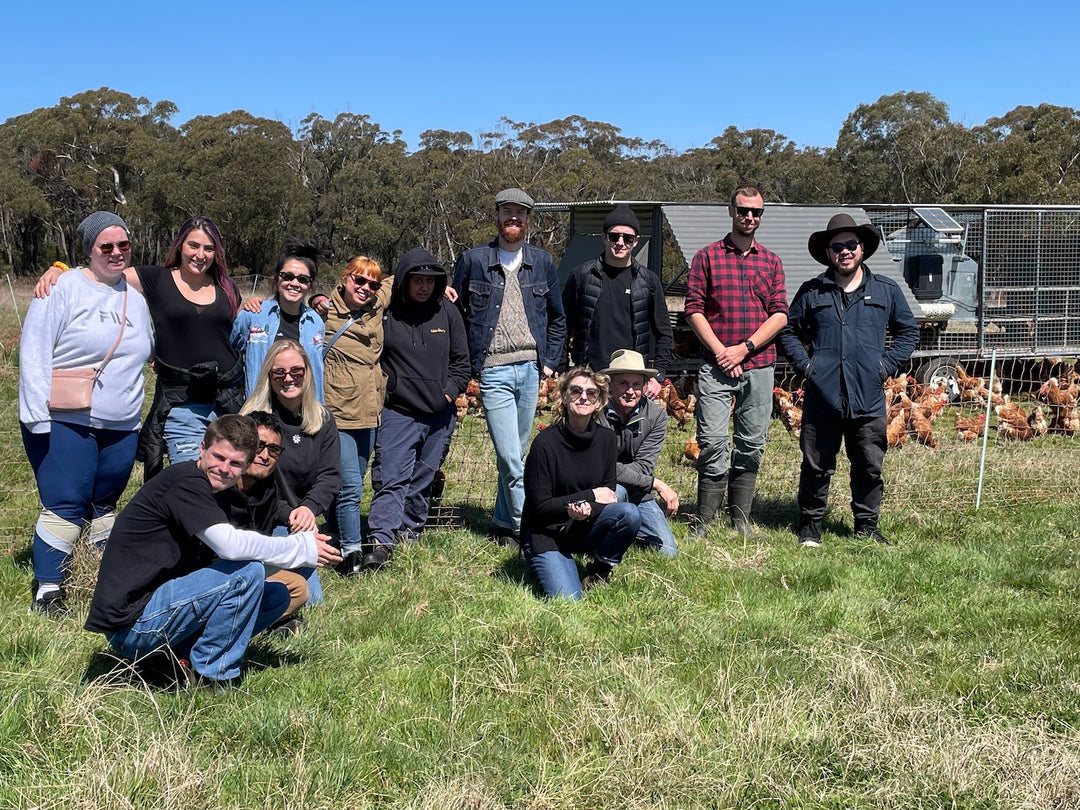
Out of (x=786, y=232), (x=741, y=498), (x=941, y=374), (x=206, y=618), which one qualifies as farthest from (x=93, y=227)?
(x=941, y=374)

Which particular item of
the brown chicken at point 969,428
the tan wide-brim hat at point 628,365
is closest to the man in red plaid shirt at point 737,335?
the tan wide-brim hat at point 628,365

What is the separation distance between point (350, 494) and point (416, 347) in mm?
875

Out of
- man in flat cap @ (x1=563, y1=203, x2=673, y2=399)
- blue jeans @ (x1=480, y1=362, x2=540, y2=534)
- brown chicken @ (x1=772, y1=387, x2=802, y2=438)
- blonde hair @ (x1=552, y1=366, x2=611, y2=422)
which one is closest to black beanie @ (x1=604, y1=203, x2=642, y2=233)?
man in flat cap @ (x1=563, y1=203, x2=673, y2=399)

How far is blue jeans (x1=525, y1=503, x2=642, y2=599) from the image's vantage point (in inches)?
186

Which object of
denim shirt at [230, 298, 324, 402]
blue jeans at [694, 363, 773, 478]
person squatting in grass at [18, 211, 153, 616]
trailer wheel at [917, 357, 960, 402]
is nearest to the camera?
A: person squatting in grass at [18, 211, 153, 616]

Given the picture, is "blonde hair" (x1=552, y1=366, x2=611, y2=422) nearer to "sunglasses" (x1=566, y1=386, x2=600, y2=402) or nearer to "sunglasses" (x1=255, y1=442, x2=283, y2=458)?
"sunglasses" (x1=566, y1=386, x2=600, y2=402)

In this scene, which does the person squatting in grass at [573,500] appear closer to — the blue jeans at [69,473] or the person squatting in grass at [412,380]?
the person squatting in grass at [412,380]

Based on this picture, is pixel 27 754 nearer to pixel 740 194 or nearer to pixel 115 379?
pixel 115 379

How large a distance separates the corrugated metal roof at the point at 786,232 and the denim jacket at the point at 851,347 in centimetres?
594

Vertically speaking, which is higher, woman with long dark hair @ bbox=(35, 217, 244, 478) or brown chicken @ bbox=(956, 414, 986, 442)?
woman with long dark hair @ bbox=(35, 217, 244, 478)

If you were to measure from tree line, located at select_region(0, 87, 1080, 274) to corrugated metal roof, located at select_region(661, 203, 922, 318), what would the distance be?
56.7 feet

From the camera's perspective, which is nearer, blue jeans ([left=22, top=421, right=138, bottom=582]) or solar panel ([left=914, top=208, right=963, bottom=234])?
blue jeans ([left=22, top=421, right=138, bottom=582])

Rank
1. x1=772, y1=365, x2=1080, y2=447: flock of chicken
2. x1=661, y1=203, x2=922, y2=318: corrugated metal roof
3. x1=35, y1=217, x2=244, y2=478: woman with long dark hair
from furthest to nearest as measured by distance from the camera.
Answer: x1=661, y1=203, x2=922, y2=318: corrugated metal roof → x1=772, y1=365, x2=1080, y2=447: flock of chicken → x1=35, y1=217, x2=244, y2=478: woman with long dark hair

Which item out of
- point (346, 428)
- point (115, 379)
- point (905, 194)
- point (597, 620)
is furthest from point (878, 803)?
point (905, 194)
